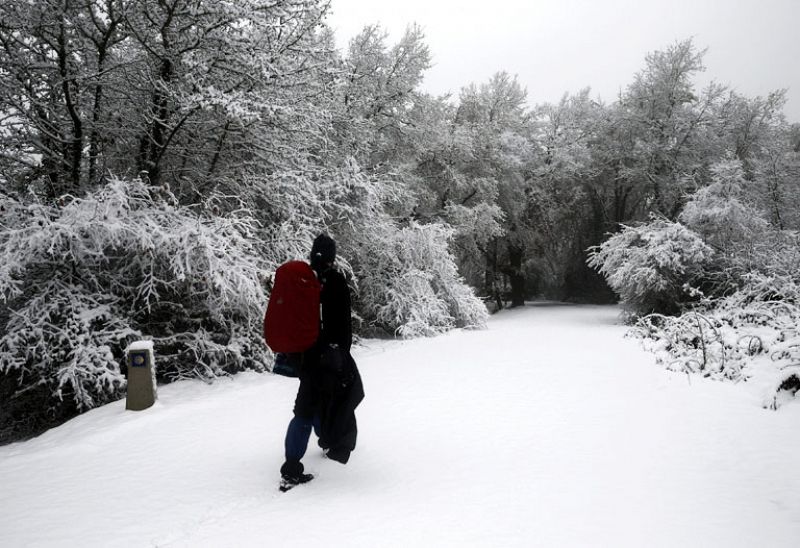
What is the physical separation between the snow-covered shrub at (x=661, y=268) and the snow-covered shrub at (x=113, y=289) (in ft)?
39.6

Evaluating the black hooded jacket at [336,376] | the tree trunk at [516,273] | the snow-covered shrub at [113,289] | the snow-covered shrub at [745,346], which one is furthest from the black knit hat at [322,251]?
the tree trunk at [516,273]

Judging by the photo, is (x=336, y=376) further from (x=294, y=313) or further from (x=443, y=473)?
(x=443, y=473)

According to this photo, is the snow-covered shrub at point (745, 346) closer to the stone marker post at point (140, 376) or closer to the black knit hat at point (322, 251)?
the black knit hat at point (322, 251)

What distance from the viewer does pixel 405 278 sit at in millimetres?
12867

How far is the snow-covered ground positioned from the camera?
9.58ft

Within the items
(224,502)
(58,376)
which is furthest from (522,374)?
(58,376)

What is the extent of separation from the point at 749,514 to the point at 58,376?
7.46m

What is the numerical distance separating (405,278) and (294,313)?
30.7ft

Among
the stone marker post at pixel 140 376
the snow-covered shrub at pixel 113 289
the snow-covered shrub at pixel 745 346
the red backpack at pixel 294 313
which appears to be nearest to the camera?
the red backpack at pixel 294 313

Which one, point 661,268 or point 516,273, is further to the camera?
point 516,273

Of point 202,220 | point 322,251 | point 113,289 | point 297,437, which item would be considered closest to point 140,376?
point 113,289

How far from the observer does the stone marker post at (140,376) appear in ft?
18.9

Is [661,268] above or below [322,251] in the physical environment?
below

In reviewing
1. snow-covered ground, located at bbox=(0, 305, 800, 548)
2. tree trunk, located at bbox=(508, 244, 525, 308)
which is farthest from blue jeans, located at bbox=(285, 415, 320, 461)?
tree trunk, located at bbox=(508, 244, 525, 308)
